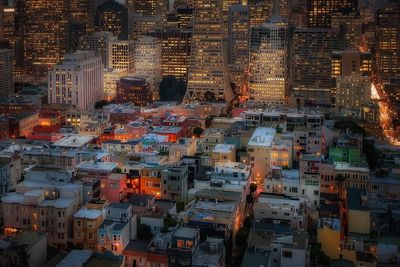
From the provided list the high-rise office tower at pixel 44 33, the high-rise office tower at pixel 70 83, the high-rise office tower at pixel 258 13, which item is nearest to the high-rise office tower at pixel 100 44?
the high-rise office tower at pixel 44 33

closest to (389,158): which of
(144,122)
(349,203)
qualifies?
(349,203)

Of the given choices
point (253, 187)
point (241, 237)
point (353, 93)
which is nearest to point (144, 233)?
point (241, 237)

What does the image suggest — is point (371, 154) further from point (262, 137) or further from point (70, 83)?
point (70, 83)

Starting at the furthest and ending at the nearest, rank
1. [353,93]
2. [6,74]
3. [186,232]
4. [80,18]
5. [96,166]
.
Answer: [80,18]
[6,74]
[353,93]
[96,166]
[186,232]

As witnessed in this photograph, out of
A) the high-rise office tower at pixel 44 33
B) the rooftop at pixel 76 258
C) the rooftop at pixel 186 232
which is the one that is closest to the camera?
the rooftop at pixel 76 258

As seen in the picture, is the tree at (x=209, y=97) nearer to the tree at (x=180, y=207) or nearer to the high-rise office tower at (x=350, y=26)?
the high-rise office tower at (x=350, y=26)

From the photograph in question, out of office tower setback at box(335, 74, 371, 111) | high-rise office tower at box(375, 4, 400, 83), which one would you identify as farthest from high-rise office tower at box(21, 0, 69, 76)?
office tower setback at box(335, 74, 371, 111)

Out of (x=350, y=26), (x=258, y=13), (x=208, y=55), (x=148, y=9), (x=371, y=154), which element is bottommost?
(x=371, y=154)
